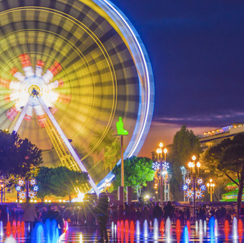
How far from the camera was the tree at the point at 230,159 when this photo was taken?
35500 millimetres

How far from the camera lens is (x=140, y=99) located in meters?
28.4

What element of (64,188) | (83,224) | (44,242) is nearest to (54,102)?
(83,224)

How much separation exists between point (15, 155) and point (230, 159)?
1558cm

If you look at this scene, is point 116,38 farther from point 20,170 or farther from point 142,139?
point 20,170

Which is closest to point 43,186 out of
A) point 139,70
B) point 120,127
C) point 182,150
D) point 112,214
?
point 182,150

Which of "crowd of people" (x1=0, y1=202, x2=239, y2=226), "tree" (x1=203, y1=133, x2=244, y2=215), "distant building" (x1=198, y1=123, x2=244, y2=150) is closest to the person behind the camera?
"crowd of people" (x1=0, y1=202, x2=239, y2=226)

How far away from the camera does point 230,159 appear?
36.0 m

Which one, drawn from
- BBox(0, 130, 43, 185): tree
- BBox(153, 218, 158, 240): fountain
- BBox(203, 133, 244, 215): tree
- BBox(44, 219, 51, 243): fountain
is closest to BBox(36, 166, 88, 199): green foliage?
BBox(203, 133, 244, 215): tree

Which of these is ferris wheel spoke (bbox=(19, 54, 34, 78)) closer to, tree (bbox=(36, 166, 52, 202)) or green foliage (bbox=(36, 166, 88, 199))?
green foliage (bbox=(36, 166, 88, 199))

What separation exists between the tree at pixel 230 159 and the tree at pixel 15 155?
1371 cm

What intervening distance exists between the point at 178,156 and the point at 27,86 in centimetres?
4365

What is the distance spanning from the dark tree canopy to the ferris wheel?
2122 mm

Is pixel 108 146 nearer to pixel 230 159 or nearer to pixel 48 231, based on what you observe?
pixel 230 159

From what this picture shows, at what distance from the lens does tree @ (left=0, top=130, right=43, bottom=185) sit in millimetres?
32094
